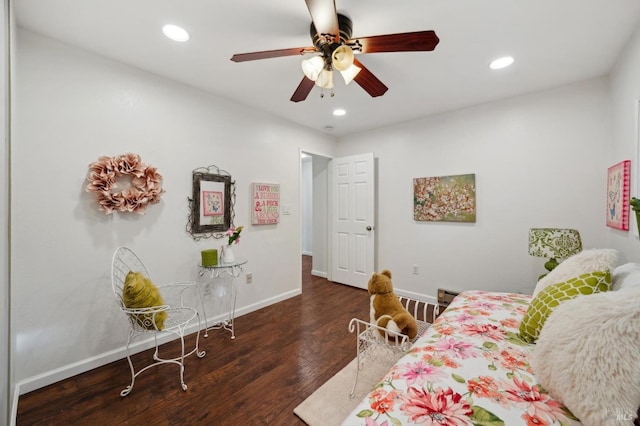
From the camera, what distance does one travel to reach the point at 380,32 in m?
1.81

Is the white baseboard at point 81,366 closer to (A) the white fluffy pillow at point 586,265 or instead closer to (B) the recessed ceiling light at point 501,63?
(A) the white fluffy pillow at point 586,265

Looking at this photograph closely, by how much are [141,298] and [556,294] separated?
2.49m

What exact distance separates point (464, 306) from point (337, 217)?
2.66 metres

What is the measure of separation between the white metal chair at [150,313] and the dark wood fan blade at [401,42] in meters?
2.13

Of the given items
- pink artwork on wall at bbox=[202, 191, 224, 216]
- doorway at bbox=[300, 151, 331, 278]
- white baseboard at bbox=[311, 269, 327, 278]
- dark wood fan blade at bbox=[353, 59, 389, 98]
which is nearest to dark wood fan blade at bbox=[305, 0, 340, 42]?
dark wood fan blade at bbox=[353, 59, 389, 98]

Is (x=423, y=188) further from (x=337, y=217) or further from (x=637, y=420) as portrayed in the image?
(x=637, y=420)

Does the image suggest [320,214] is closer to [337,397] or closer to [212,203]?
[212,203]

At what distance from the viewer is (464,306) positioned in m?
1.87

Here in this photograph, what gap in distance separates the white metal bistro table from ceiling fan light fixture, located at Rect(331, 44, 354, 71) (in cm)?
198

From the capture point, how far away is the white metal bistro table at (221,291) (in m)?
2.67

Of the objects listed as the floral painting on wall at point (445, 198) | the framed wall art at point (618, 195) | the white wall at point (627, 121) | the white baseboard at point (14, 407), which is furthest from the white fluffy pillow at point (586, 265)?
the white baseboard at point (14, 407)

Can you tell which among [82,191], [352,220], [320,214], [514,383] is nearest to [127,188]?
[82,191]

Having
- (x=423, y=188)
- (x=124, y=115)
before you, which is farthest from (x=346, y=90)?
(x=124, y=115)

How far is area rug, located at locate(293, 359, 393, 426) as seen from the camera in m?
1.56
